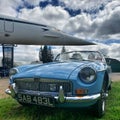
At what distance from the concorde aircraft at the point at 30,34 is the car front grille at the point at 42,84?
13.7m

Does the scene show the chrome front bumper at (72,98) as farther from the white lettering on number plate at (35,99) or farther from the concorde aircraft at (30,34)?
the concorde aircraft at (30,34)

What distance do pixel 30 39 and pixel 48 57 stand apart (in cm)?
400

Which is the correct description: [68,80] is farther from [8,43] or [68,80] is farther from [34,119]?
[8,43]

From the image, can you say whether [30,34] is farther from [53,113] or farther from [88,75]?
[88,75]

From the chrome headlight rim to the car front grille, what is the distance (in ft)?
0.87

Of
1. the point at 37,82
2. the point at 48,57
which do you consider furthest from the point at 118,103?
the point at 48,57

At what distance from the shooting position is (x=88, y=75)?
4648 mm

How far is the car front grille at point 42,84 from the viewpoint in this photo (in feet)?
14.9

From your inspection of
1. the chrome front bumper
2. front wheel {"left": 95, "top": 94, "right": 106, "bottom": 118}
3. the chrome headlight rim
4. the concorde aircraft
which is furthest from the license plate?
the concorde aircraft

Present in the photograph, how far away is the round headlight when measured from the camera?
182 inches

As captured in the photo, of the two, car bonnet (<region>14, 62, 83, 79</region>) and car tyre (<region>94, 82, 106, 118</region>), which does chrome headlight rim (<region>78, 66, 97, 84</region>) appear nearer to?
car bonnet (<region>14, 62, 83, 79</region>)

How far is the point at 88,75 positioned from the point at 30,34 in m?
15.3

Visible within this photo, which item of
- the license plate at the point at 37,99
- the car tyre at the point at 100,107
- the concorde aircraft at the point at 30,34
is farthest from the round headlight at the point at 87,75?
the concorde aircraft at the point at 30,34

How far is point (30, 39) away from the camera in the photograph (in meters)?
19.8
